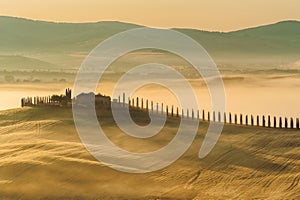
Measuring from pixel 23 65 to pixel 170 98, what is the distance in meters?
79.0

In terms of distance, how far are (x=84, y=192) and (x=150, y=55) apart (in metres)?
141

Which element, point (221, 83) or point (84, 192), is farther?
point (221, 83)

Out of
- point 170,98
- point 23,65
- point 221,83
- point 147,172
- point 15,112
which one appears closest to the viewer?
point 147,172

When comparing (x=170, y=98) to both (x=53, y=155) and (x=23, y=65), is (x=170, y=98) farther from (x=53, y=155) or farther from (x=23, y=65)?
(x=23, y=65)

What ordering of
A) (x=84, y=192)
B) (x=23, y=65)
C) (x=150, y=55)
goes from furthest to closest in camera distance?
(x=150, y=55) < (x=23, y=65) < (x=84, y=192)

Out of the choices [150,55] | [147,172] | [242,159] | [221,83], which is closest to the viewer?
[147,172]

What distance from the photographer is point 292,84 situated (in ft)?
352

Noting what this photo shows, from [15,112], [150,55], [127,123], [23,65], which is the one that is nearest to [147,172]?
[127,123]

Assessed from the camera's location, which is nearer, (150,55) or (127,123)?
(127,123)

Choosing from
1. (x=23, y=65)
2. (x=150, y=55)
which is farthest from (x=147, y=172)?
(x=150, y=55)

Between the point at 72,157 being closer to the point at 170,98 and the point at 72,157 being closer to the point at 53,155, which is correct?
the point at 53,155

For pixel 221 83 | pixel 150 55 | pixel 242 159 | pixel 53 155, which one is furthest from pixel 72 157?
pixel 150 55

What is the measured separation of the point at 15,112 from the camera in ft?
149

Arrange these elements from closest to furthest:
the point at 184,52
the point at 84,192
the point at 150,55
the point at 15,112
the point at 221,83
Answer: the point at 84,192, the point at 15,112, the point at 221,83, the point at 150,55, the point at 184,52
